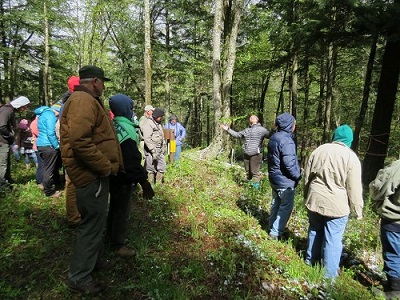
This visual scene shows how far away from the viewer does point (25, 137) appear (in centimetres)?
973

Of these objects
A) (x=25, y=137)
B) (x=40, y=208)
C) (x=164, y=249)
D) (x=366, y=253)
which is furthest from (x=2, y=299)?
(x=25, y=137)

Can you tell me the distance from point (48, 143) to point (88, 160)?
364 cm

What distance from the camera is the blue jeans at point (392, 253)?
3.38m

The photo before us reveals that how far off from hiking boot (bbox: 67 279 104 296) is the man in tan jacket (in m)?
2.91

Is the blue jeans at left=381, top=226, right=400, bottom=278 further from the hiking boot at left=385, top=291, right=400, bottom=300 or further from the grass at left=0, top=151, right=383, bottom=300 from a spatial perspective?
the grass at left=0, top=151, right=383, bottom=300

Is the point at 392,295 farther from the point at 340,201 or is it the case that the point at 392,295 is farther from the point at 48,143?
the point at 48,143

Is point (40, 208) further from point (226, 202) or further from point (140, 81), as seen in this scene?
point (140, 81)

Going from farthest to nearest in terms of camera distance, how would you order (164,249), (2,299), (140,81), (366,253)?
(140,81), (366,253), (164,249), (2,299)

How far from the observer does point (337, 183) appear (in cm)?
361

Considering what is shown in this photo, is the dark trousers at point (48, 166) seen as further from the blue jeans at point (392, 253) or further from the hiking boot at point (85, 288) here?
the blue jeans at point (392, 253)

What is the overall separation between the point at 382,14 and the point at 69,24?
71.7 ft

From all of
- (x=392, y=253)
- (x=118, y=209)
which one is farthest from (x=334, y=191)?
(x=118, y=209)

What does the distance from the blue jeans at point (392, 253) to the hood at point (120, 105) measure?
12.1 feet

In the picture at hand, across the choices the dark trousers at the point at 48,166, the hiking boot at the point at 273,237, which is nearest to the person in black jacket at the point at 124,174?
the hiking boot at the point at 273,237
